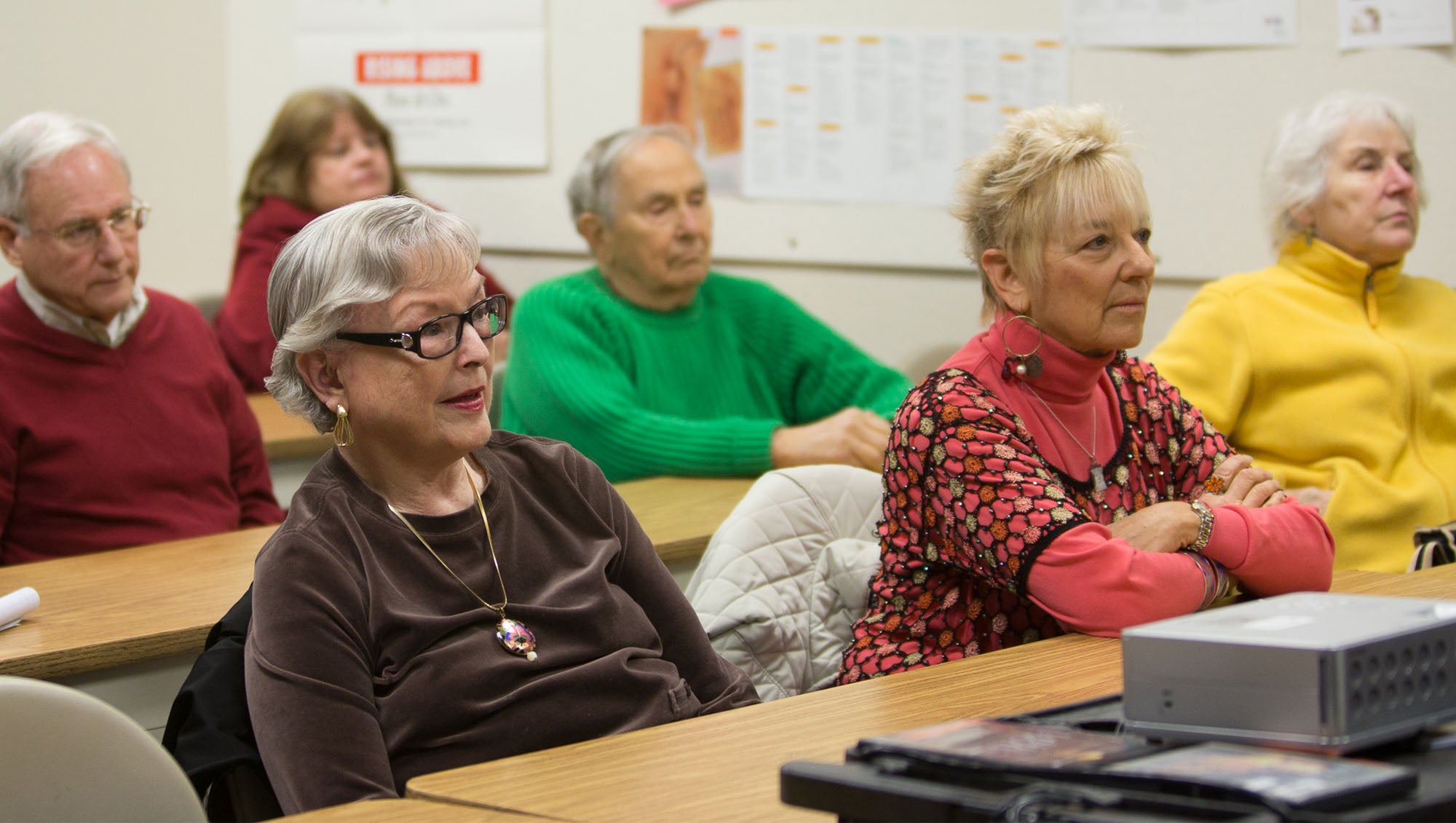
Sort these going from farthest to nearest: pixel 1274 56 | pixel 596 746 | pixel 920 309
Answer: pixel 920 309 → pixel 1274 56 → pixel 596 746

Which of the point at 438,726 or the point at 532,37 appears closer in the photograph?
the point at 438,726

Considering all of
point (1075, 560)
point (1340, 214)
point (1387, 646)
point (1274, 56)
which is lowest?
point (1075, 560)

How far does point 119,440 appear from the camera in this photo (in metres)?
2.62

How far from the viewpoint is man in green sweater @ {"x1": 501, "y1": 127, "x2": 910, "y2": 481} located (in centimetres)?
280

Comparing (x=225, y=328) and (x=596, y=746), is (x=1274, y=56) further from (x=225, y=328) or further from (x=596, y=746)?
(x=225, y=328)

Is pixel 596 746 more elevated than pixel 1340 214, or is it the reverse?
pixel 1340 214

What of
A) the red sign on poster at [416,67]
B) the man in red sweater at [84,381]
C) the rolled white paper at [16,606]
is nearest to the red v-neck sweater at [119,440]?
the man in red sweater at [84,381]

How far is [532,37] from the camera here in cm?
404

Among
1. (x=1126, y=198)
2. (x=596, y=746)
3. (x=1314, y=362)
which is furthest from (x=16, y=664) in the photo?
(x=1314, y=362)

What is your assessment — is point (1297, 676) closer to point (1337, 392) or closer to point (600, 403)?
point (1337, 392)

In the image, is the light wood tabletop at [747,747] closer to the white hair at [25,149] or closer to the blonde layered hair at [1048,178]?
the blonde layered hair at [1048,178]

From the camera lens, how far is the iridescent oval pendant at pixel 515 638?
154 centimetres

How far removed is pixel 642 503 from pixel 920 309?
126 centimetres

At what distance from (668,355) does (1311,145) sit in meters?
1.34
